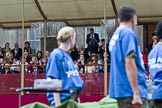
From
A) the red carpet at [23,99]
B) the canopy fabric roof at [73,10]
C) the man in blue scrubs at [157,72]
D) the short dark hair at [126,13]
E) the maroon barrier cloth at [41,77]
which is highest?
the canopy fabric roof at [73,10]

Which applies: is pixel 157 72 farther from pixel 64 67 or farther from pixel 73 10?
pixel 73 10

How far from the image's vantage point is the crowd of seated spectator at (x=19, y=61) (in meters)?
17.7

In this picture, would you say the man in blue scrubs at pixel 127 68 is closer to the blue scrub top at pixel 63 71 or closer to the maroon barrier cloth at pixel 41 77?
the blue scrub top at pixel 63 71

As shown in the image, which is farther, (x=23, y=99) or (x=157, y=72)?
(x=23, y=99)

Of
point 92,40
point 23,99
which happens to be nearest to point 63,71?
point 23,99

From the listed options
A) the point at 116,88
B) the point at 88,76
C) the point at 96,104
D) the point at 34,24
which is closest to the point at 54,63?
the point at 96,104

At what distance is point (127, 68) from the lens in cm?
568

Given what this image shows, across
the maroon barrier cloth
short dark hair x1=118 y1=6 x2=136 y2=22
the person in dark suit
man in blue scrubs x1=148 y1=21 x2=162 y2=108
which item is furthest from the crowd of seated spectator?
short dark hair x1=118 y1=6 x2=136 y2=22

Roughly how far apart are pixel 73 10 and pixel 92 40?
1314mm

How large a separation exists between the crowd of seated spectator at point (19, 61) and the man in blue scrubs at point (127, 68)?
1179cm

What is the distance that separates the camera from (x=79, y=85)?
668 cm

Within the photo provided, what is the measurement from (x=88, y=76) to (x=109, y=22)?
10.1 feet

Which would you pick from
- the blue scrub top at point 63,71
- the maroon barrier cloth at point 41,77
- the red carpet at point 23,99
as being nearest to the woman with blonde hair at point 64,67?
the blue scrub top at point 63,71

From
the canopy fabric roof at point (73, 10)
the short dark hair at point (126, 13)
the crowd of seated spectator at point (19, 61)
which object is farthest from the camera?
the canopy fabric roof at point (73, 10)
